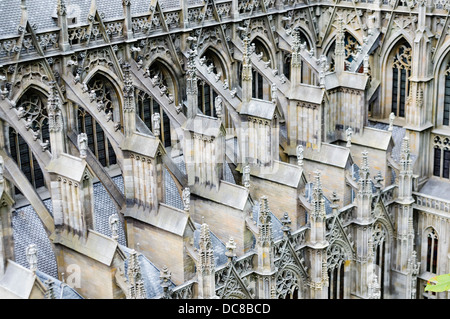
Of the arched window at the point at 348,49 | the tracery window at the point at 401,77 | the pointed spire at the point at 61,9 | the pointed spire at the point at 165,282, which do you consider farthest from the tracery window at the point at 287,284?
the arched window at the point at 348,49

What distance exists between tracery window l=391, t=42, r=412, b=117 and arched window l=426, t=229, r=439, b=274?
21.4ft

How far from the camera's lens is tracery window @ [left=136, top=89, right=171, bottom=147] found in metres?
30.2

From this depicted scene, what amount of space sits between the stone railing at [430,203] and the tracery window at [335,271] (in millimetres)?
5789

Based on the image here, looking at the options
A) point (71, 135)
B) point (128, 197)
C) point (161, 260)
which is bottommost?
point (161, 260)

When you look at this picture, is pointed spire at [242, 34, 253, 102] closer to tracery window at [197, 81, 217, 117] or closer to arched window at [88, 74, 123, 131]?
tracery window at [197, 81, 217, 117]

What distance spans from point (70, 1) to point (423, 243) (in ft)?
65.2

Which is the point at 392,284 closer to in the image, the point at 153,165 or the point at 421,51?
the point at 421,51

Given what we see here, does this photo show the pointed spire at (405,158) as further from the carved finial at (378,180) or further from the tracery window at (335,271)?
the tracery window at (335,271)

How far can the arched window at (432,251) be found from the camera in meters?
33.5

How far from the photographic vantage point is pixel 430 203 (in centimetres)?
3312

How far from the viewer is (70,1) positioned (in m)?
28.5

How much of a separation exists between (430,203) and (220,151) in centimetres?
1232

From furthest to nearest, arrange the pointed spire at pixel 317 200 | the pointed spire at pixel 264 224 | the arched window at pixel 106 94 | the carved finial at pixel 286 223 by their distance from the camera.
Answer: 1. the arched window at pixel 106 94
2. the pointed spire at pixel 317 200
3. the carved finial at pixel 286 223
4. the pointed spire at pixel 264 224

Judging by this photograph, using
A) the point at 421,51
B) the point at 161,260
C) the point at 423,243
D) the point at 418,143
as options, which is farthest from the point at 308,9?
the point at 161,260
